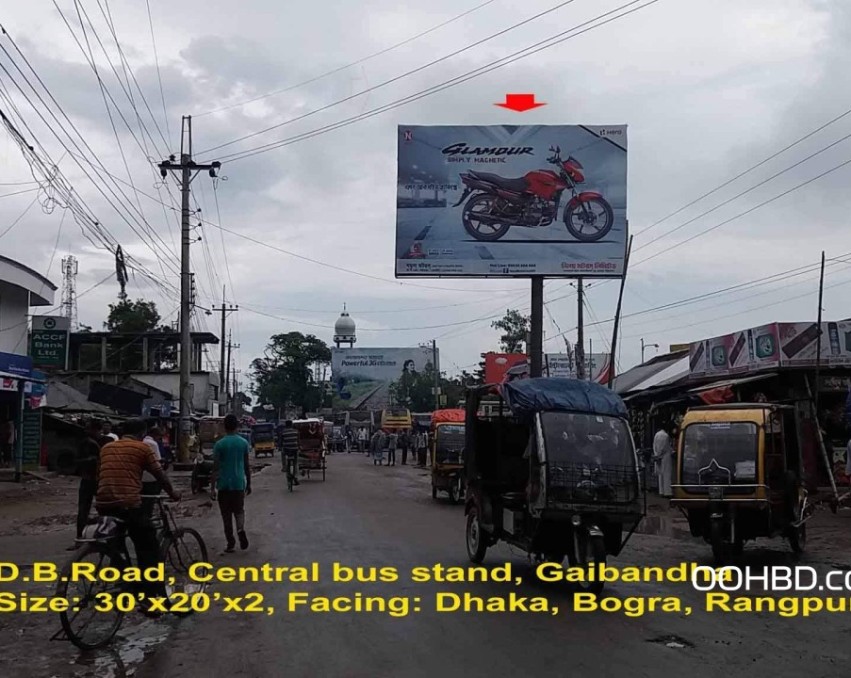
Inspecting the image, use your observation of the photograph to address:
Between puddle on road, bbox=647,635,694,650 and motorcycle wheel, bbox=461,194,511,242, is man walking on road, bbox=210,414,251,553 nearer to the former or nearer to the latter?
puddle on road, bbox=647,635,694,650

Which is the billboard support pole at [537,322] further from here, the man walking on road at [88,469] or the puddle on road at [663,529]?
the man walking on road at [88,469]

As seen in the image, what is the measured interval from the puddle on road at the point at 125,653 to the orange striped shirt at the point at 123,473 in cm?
113

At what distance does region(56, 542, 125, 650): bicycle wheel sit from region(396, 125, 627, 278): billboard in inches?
798

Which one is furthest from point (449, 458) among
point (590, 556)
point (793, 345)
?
point (590, 556)

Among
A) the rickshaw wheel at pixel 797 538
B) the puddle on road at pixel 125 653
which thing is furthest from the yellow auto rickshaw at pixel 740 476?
the puddle on road at pixel 125 653

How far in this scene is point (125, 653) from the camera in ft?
24.9

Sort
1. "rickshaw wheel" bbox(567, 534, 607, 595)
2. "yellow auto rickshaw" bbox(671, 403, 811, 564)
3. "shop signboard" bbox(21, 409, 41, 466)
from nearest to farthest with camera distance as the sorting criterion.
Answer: "rickshaw wheel" bbox(567, 534, 607, 595) < "yellow auto rickshaw" bbox(671, 403, 811, 564) < "shop signboard" bbox(21, 409, 41, 466)

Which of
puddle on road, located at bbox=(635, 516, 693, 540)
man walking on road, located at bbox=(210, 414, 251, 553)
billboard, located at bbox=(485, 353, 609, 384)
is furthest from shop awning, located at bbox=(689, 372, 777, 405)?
billboard, located at bbox=(485, 353, 609, 384)

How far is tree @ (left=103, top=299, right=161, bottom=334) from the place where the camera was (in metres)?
69.0

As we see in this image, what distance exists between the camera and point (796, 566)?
40.6 ft

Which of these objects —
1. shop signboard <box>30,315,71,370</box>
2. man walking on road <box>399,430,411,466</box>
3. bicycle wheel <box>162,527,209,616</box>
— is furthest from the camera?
man walking on road <box>399,430,411,466</box>

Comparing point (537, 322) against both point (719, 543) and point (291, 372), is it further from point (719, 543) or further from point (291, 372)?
point (291, 372)

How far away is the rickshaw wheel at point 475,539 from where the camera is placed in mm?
12188

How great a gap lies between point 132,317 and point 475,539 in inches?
2415
